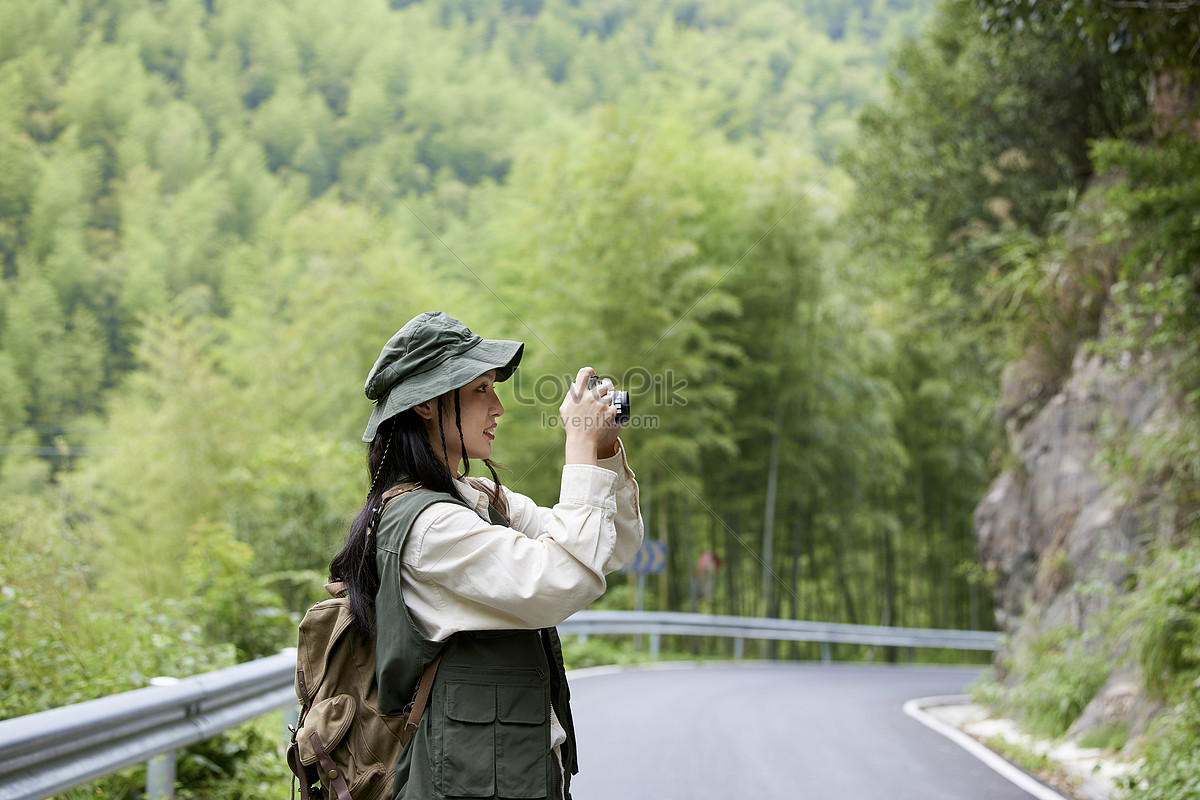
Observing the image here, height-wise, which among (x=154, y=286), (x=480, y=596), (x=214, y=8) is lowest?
(x=480, y=596)

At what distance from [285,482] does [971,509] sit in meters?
16.8

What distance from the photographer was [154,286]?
34219mm

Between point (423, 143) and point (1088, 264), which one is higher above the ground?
point (423, 143)

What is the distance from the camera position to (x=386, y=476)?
5.84 feet

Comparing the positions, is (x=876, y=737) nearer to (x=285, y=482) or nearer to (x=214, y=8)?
(x=285, y=482)

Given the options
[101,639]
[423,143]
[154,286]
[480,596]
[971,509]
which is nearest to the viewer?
[480,596]

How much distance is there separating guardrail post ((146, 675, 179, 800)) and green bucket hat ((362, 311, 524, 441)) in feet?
6.38

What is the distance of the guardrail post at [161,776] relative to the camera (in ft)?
10.2

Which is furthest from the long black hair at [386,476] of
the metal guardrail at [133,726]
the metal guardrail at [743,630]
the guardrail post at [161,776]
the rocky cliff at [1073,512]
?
the metal guardrail at [743,630]

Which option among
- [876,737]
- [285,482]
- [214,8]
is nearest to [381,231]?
[285,482]

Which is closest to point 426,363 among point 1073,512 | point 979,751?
point 979,751

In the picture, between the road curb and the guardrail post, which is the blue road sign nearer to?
the road curb

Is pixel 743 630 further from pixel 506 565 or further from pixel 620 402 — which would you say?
pixel 506 565

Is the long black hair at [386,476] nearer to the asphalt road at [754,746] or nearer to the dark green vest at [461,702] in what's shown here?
the dark green vest at [461,702]
